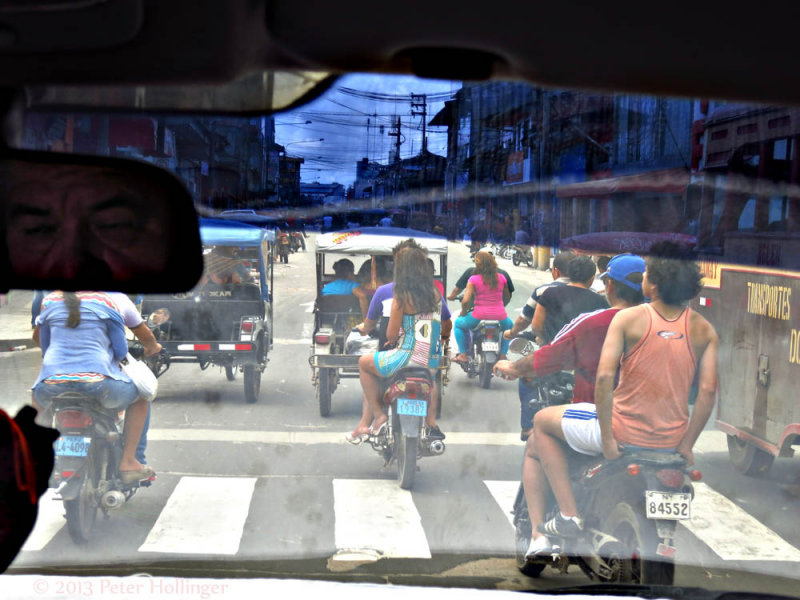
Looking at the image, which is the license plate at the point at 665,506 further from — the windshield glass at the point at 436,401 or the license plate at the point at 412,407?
the license plate at the point at 412,407

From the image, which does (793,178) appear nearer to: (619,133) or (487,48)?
(487,48)

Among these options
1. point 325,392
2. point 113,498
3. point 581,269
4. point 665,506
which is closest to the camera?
point 665,506

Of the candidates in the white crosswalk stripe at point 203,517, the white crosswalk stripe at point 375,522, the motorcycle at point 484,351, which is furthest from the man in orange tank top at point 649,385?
the motorcycle at point 484,351

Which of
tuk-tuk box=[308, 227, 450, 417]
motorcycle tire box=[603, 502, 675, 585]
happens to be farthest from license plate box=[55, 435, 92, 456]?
tuk-tuk box=[308, 227, 450, 417]

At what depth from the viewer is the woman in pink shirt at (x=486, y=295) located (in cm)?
965

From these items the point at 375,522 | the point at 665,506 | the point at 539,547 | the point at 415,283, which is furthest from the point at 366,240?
the point at 665,506

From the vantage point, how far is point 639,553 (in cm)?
434

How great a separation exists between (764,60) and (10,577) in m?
4.08

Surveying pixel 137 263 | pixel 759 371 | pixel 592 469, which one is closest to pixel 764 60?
pixel 137 263

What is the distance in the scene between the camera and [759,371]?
6434mm

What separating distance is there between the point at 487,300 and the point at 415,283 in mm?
3057

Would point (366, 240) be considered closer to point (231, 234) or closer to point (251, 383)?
point (251, 383)

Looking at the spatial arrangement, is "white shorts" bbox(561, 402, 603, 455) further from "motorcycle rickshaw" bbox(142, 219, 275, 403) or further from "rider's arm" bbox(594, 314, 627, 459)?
"motorcycle rickshaw" bbox(142, 219, 275, 403)

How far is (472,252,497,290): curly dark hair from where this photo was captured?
9664mm
